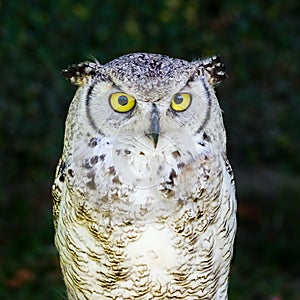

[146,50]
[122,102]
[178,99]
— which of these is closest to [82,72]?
[122,102]

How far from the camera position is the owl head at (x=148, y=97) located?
2252mm

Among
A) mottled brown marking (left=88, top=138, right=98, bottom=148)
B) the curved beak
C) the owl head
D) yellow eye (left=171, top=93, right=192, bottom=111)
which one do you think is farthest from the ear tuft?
mottled brown marking (left=88, top=138, right=98, bottom=148)

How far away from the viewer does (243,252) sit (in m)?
5.23

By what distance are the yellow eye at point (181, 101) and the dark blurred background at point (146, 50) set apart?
1.83 meters

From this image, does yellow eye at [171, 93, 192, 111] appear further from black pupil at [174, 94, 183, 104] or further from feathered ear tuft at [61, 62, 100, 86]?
feathered ear tuft at [61, 62, 100, 86]

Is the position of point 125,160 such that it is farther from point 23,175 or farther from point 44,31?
point 23,175

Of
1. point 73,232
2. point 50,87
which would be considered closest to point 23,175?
point 50,87

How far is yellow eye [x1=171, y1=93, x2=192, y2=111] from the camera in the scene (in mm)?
2309

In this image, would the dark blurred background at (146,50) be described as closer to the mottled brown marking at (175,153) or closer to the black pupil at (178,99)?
the mottled brown marking at (175,153)

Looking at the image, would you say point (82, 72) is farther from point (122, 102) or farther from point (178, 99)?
point (178, 99)

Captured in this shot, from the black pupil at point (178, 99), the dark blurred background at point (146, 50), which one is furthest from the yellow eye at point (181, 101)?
the dark blurred background at point (146, 50)

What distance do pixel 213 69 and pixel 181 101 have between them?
177 mm

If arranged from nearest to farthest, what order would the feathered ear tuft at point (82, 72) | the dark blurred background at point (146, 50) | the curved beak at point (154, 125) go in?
the curved beak at point (154, 125), the feathered ear tuft at point (82, 72), the dark blurred background at point (146, 50)

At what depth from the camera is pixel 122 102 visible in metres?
2.30
